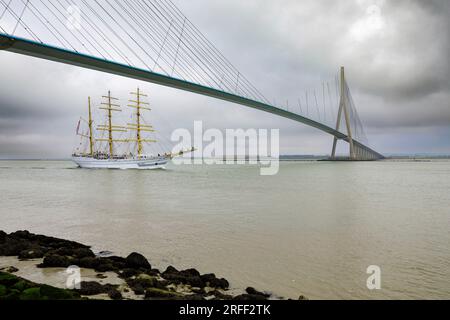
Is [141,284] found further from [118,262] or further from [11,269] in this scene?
[11,269]

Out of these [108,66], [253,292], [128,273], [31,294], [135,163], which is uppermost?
[108,66]

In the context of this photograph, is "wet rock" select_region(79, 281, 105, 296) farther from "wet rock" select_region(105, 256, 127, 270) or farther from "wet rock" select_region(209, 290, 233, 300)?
"wet rock" select_region(209, 290, 233, 300)

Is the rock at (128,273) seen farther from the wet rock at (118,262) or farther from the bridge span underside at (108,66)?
the bridge span underside at (108,66)

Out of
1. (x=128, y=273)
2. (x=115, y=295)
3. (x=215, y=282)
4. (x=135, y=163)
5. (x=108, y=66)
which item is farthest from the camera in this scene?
(x=135, y=163)

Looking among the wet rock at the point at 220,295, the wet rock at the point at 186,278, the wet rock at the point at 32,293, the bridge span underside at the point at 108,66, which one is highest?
the bridge span underside at the point at 108,66

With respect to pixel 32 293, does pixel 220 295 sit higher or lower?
lower

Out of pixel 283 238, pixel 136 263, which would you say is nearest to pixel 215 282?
pixel 136 263

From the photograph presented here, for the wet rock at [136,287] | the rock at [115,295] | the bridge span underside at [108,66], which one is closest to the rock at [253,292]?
the wet rock at [136,287]

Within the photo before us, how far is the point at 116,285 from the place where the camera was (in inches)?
150

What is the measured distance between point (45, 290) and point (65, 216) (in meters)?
7.73

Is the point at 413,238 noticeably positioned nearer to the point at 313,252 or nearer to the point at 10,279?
the point at 313,252

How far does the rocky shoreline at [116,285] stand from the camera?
10.1ft

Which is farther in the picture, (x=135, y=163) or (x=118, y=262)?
(x=135, y=163)
